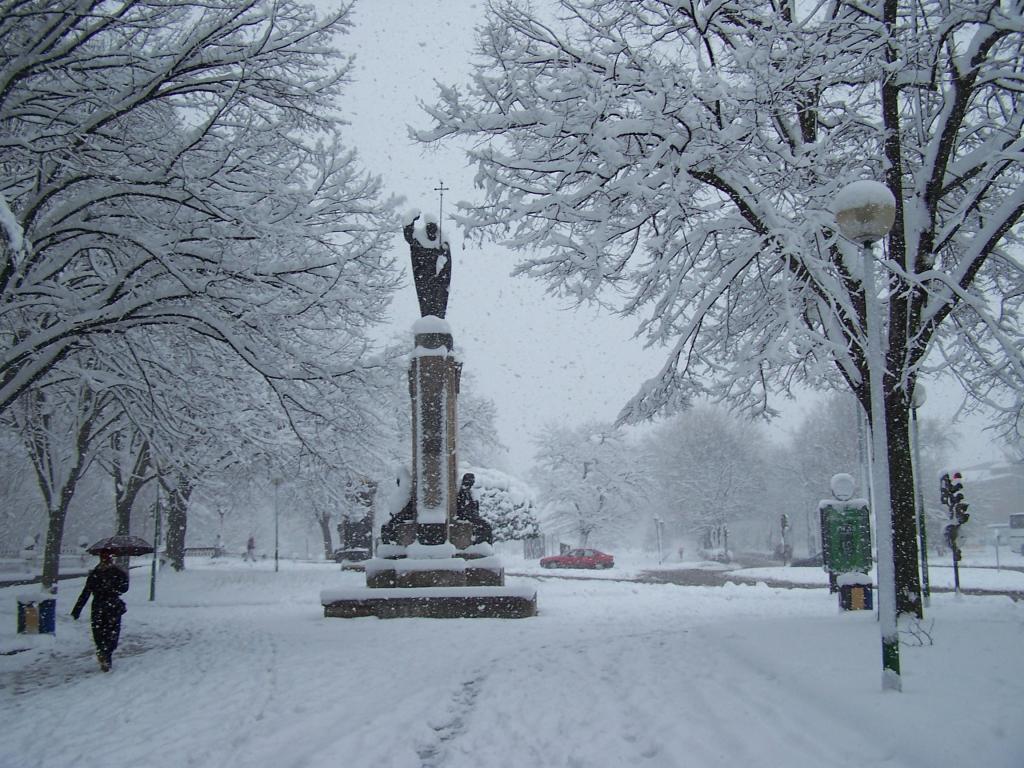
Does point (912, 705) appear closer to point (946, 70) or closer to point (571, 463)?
point (946, 70)

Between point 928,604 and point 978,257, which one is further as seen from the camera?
point 928,604

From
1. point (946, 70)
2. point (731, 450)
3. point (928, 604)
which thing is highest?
point (946, 70)

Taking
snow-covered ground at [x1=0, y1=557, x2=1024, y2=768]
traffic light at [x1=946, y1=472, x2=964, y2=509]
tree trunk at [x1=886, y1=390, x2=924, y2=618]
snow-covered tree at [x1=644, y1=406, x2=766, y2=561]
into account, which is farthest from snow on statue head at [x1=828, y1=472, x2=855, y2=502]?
Result: snow-covered tree at [x1=644, y1=406, x2=766, y2=561]

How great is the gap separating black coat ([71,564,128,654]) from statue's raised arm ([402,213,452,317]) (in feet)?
25.3

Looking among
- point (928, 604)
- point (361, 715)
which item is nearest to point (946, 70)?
point (928, 604)

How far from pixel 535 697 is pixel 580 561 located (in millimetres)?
32305

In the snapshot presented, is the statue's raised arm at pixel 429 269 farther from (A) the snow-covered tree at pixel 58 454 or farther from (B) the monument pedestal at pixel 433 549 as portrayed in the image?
(A) the snow-covered tree at pixel 58 454

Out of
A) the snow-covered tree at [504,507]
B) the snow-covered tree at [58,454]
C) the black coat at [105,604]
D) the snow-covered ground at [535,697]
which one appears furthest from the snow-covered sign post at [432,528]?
the snow-covered tree at [504,507]

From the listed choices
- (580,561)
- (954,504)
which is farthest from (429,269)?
(580,561)

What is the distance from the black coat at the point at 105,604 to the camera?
8.43 metres

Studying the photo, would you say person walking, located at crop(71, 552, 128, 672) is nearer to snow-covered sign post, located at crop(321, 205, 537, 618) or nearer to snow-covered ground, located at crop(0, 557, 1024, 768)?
snow-covered ground, located at crop(0, 557, 1024, 768)

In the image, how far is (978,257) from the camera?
8.14 meters

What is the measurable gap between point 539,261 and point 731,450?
4727 centimetres

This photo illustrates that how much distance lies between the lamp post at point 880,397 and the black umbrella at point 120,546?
8640 mm
